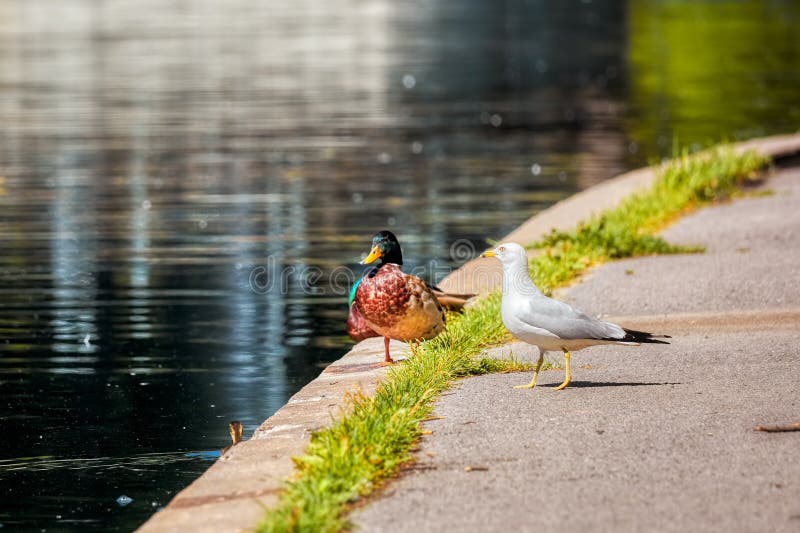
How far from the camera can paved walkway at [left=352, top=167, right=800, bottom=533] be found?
19.2ft

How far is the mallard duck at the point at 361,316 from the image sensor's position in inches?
404

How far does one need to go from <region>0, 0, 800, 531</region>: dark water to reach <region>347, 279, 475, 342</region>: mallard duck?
0.22 meters

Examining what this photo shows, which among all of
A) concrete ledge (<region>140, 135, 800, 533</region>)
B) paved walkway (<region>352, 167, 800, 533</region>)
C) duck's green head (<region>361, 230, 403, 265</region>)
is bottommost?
concrete ledge (<region>140, 135, 800, 533</region>)

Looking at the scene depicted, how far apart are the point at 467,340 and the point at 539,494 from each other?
319cm

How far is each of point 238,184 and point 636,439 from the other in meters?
13.7

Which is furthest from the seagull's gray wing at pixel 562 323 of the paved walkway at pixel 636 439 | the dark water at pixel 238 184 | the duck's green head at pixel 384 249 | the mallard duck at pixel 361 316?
the mallard duck at pixel 361 316

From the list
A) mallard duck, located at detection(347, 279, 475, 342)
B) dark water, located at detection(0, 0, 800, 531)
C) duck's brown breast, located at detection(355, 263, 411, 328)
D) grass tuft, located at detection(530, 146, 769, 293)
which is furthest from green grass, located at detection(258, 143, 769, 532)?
dark water, located at detection(0, 0, 800, 531)

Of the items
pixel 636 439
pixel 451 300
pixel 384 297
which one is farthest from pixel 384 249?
pixel 636 439

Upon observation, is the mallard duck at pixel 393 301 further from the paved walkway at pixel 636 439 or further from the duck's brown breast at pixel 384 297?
the paved walkway at pixel 636 439

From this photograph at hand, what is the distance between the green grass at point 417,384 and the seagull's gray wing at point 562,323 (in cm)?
62

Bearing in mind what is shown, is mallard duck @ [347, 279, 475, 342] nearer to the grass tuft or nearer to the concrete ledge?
the concrete ledge

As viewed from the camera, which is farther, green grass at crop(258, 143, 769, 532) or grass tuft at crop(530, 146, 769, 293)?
grass tuft at crop(530, 146, 769, 293)

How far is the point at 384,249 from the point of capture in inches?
366

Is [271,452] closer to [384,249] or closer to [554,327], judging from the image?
[554,327]
